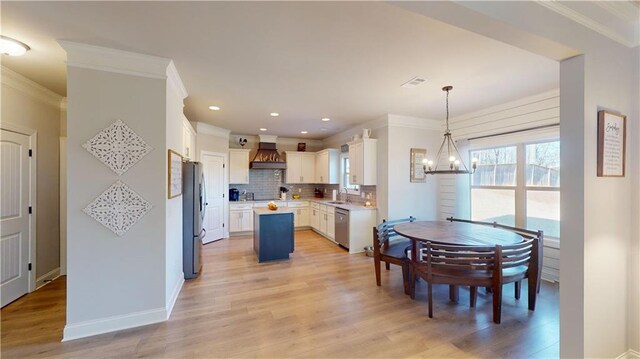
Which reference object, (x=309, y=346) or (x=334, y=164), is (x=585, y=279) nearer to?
(x=309, y=346)

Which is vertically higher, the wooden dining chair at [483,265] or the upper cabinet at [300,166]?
the upper cabinet at [300,166]

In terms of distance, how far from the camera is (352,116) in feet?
15.6

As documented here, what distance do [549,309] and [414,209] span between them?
7.72 feet

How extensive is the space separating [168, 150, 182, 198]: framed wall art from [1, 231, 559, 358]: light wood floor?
4.09 ft

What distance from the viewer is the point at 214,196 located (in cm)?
561

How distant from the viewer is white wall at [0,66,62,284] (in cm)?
283

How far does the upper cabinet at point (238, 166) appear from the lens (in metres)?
6.29

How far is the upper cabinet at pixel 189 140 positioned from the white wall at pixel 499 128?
4692 mm

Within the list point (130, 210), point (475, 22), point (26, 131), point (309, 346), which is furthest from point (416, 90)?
point (26, 131)

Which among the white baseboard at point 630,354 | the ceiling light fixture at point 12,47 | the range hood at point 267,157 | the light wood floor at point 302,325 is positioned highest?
the ceiling light fixture at point 12,47

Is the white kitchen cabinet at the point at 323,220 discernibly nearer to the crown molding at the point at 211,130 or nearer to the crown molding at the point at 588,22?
the crown molding at the point at 211,130

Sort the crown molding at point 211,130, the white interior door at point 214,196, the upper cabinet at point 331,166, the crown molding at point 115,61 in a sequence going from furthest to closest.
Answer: the upper cabinet at point 331,166 < the white interior door at point 214,196 < the crown molding at point 211,130 < the crown molding at point 115,61

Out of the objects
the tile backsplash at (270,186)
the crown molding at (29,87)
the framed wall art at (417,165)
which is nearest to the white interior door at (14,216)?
the crown molding at (29,87)

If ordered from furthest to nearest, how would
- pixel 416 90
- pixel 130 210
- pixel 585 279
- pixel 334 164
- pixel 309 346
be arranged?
pixel 334 164
pixel 416 90
pixel 130 210
pixel 309 346
pixel 585 279
